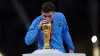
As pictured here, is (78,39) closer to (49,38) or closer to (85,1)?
(85,1)

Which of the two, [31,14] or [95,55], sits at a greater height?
[31,14]

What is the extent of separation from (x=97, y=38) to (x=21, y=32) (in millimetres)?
1717

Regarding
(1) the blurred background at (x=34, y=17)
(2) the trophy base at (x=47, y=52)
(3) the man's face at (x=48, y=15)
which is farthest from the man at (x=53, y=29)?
(1) the blurred background at (x=34, y=17)

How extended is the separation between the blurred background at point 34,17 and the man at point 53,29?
5.24 meters

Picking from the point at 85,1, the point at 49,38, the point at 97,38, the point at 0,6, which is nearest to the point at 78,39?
the point at 97,38

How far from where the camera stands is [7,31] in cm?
1028

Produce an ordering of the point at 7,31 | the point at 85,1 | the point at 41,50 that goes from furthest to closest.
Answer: the point at 7,31, the point at 85,1, the point at 41,50

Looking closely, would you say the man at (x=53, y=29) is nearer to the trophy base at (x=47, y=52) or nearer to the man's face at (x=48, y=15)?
the man's face at (x=48, y=15)

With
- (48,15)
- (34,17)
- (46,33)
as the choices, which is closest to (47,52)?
(46,33)

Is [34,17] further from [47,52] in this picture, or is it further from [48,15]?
[47,52]

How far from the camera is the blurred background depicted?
378 inches

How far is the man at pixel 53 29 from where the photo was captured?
3569mm

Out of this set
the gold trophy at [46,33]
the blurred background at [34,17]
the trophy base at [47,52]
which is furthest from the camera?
the blurred background at [34,17]

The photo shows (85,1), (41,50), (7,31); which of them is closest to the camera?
(41,50)
